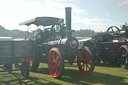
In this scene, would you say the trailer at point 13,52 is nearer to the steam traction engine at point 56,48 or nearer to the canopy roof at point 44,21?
the steam traction engine at point 56,48

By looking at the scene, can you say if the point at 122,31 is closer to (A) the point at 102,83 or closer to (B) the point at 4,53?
(A) the point at 102,83

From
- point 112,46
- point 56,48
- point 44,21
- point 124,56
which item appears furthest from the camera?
point 112,46

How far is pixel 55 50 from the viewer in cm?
579

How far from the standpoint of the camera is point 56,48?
5867 millimetres

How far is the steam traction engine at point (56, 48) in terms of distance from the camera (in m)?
5.92

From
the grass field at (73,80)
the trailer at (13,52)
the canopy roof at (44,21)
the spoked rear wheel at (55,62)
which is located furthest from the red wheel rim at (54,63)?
the canopy roof at (44,21)

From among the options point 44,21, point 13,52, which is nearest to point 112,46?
point 44,21

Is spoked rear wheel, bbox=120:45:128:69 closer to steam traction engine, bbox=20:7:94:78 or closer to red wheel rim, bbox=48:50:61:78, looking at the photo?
steam traction engine, bbox=20:7:94:78

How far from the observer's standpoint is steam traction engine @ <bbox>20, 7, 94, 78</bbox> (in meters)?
5.92

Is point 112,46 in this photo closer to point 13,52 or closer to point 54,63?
point 54,63

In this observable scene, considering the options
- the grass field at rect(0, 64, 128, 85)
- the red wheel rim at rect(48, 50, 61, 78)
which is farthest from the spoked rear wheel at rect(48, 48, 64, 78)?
the grass field at rect(0, 64, 128, 85)

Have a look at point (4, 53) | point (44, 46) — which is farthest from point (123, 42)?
point (4, 53)

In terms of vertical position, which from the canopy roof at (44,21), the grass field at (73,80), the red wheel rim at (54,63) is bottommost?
the grass field at (73,80)

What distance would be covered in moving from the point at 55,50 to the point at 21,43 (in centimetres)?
128
